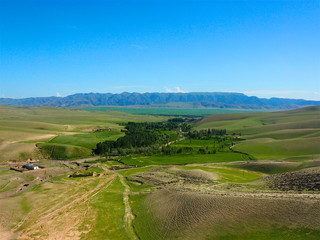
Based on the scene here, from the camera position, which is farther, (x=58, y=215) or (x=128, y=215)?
(x=58, y=215)

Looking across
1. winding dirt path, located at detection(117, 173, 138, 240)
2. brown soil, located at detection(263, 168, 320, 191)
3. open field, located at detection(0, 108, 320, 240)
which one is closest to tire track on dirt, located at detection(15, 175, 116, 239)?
open field, located at detection(0, 108, 320, 240)

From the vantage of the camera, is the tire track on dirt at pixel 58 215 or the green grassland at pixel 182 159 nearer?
the tire track on dirt at pixel 58 215

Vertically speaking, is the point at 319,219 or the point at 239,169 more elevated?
the point at 319,219

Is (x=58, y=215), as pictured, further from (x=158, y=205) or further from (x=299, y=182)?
(x=299, y=182)

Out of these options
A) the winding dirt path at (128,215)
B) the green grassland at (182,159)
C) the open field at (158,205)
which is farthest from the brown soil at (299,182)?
the green grassland at (182,159)

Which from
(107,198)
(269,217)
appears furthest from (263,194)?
(107,198)

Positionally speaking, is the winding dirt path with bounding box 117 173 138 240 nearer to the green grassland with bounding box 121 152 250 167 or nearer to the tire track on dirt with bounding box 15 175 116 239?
the tire track on dirt with bounding box 15 175 116 239

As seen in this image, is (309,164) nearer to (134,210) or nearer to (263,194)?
(263,194)

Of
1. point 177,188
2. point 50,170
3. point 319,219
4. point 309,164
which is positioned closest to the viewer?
point 319,219

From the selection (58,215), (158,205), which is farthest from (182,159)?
(58,215)

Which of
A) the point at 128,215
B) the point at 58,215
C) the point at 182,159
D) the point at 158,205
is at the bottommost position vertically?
the point at 182,159

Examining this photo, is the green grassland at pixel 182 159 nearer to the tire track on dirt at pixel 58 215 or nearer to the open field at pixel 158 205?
the open field at pixel 158 205
